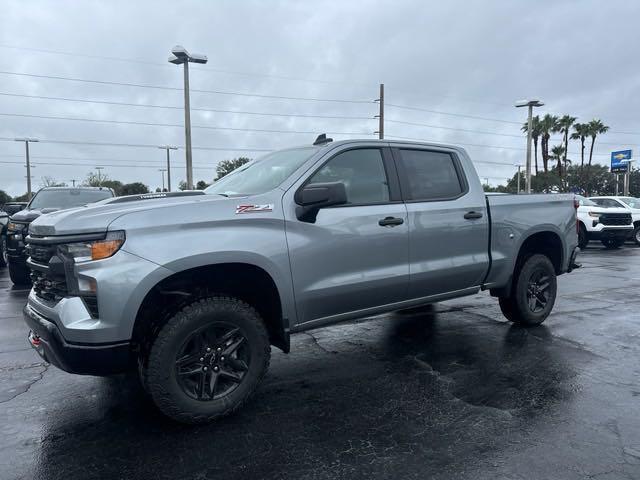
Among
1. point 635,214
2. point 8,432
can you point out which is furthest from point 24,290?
point 635,214

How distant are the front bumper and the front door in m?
1.25

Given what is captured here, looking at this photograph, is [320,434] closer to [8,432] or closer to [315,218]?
[315,218]

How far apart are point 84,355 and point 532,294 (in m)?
4.71

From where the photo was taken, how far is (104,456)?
2.92m

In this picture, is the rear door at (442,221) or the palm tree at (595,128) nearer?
the rear door at (442,221)

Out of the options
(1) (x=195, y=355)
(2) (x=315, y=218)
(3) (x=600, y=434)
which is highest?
(2) (x=315, y=218)

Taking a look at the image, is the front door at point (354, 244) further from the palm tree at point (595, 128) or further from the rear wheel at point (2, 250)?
the palm tree at point (595, 128)

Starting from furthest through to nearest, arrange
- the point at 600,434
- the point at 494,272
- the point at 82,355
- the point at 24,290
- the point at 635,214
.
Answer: the point at 635,214 < the point at 24,290 < the point at 494,272 < the point at 600,434 < the point at 82,355

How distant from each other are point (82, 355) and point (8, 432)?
0.92 meters

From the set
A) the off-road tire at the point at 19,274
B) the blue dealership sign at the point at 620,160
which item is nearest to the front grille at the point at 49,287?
the off-road tire at the point at 19,274

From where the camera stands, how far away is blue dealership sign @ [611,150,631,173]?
4430 centimetres

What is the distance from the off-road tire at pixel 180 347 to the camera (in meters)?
3.07

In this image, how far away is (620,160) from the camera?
149 ft

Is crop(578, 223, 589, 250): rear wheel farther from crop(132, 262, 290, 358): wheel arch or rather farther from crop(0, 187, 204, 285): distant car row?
crop(132, 262, 290, 358): wheel arch
